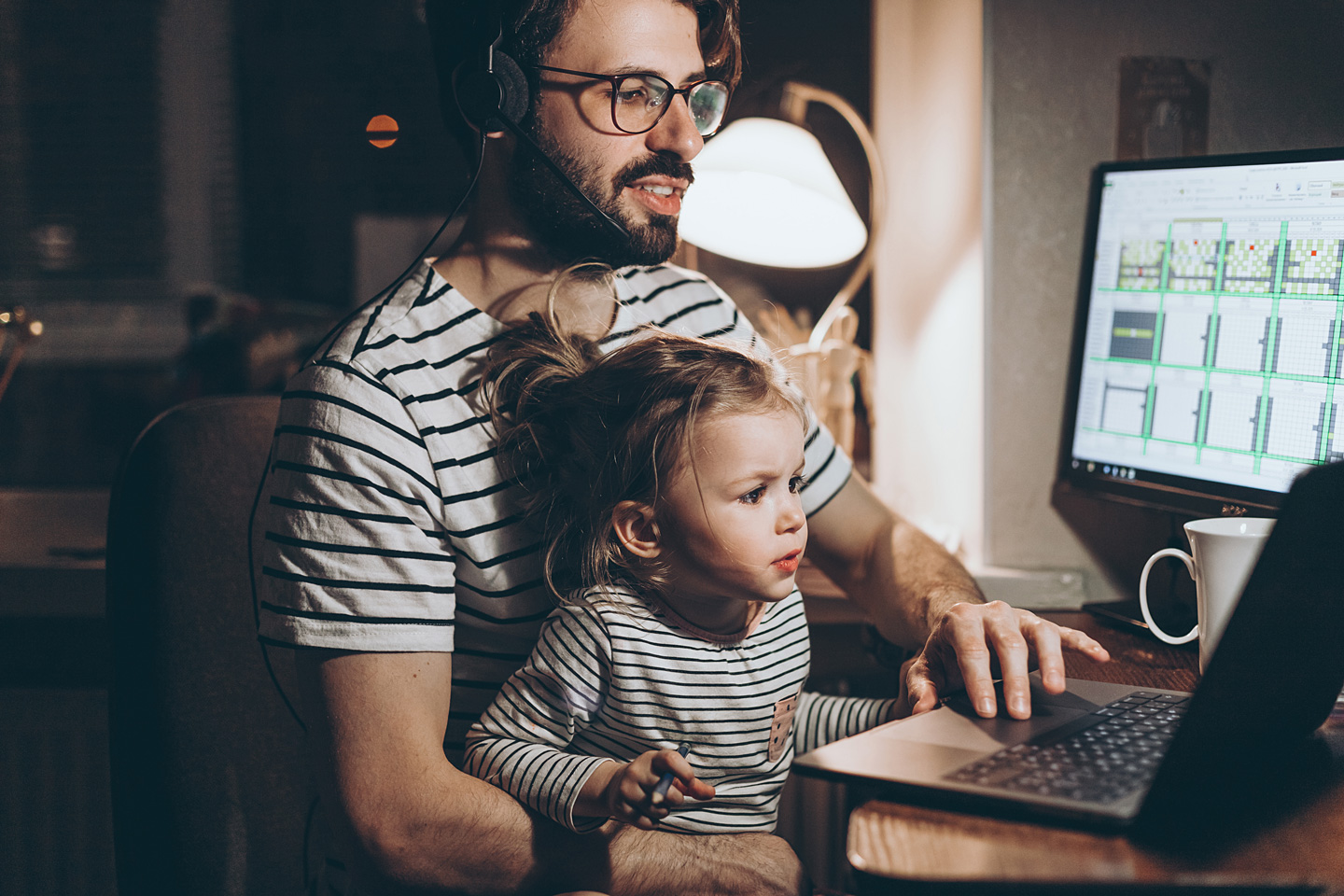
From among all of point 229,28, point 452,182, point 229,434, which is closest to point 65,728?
point 229,434

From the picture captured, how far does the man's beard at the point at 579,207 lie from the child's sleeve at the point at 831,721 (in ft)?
1.56

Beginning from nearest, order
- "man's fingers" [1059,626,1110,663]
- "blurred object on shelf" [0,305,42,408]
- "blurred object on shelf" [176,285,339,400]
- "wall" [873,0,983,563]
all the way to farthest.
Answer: "man's fingers" [1059,626,1110,663], "wall" [873,0,983,563], "blurred object on shelf" [0,305,42,408], "blurred object on shelf" [176,285,339,400]

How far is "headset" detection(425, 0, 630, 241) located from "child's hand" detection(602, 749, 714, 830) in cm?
53

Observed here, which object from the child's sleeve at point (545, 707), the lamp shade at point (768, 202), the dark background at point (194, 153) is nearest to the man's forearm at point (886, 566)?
the child's sleeve at point (545, 707)

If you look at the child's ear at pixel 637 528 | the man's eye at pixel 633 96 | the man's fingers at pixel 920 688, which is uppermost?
the man's eye at pixel 633 96

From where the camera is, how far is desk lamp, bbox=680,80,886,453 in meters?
1.56

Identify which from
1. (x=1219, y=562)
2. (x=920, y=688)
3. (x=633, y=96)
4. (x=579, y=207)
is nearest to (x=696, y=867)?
(x=920, y=688)

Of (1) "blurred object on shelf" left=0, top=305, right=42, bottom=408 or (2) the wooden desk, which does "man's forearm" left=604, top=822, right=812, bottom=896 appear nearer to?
(2) the wooden desk

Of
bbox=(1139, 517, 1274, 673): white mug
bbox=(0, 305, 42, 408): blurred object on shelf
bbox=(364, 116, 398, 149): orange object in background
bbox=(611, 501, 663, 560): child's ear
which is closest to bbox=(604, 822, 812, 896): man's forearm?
bbox=(611, 501, 663, 560): child's ear

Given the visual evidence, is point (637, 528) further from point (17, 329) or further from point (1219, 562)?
point (17, 329)

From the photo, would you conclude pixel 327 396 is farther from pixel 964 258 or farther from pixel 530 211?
pixel 964 258

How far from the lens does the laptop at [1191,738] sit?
20.0 inches

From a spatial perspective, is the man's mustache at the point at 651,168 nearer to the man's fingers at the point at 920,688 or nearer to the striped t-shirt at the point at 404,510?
the striped t-shirt at the point at 404,510

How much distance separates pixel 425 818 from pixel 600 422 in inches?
13.7
